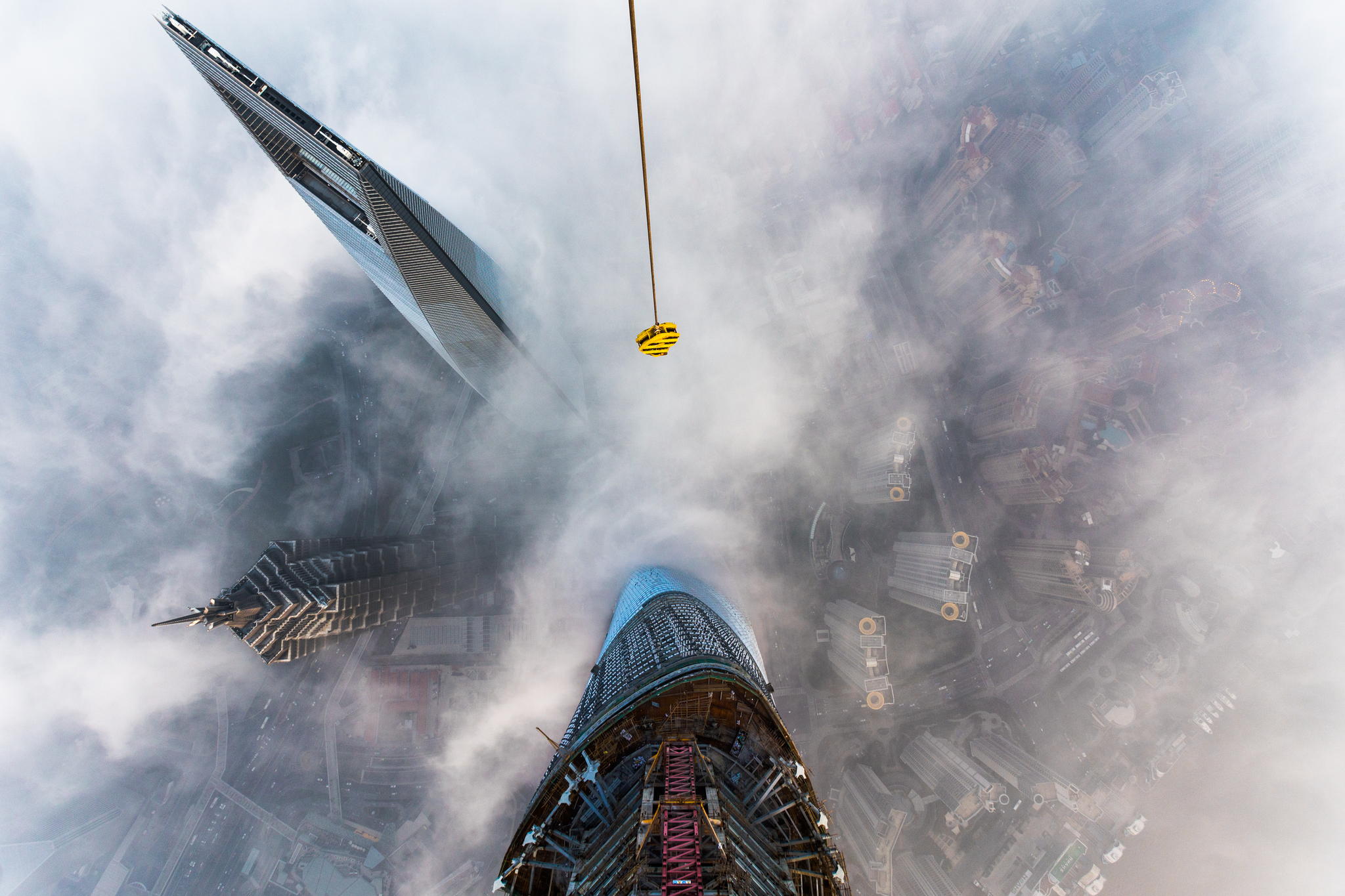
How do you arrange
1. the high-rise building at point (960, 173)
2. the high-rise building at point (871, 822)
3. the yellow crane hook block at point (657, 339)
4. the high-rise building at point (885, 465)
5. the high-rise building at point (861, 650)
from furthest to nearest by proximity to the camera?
the high-rise building at point (960, 173)
the high-rise building at point (885, 465)
the high-rise building at point (861, 650)
the high-rise building at point (871, 822)
the yellow crane hook block at point (657, 339)

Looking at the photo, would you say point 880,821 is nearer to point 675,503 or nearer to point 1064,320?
point 675,503

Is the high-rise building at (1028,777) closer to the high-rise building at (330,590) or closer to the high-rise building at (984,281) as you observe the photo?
the high-rise building at (984,281)

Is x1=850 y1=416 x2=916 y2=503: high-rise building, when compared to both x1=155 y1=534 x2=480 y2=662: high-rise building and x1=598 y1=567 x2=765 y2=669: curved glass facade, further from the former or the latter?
x1=155 y1=534 x2=480 y2=662: high-rise building

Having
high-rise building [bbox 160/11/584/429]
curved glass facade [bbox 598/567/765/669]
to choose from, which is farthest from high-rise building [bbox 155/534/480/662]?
curved glass facade [bbox 598/567/765/669]

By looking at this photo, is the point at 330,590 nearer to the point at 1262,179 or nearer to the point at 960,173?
the point at 960,173

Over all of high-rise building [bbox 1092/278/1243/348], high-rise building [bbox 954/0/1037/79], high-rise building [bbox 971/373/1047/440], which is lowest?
high-rise building [bbox 971/373/1047/440]

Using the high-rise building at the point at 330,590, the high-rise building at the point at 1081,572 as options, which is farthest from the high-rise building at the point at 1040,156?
the high-rise building at the point at 330,590

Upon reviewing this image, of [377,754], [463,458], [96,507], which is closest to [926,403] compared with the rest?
[463,458]
